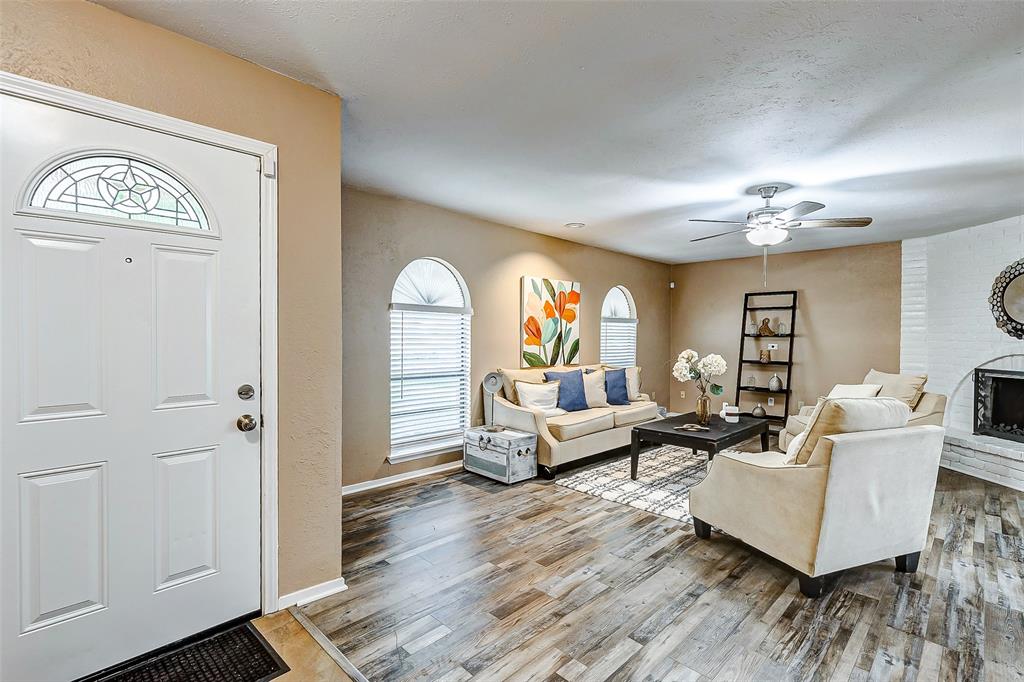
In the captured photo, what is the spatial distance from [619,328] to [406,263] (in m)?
3.67

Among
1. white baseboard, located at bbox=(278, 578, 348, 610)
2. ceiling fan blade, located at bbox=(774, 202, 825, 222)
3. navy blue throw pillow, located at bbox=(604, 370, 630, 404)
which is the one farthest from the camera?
navy blue throw pillow, located at bbox=(604, 370, 630, 404)

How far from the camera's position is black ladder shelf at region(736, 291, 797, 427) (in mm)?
6512

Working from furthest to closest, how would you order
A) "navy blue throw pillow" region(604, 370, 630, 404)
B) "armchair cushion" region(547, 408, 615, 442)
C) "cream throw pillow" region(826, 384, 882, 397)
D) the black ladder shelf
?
the black ladder shelf < "navy blue throw pillow" region(604, 370, 630, 404) < "cream throw pillow" region(826, 384, 882, 397) < "armchair cushion" region(547, 408, 615, 442)

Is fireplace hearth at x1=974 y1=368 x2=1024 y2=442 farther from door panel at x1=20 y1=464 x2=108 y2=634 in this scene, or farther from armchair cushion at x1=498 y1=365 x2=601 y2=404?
door panel at x1=20 y1=464 x2=108 y2=634

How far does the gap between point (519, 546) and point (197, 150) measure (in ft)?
8.67

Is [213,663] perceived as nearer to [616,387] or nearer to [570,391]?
[570,391]

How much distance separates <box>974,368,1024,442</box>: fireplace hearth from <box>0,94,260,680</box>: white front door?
21.1ft

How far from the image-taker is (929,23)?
1774 mm

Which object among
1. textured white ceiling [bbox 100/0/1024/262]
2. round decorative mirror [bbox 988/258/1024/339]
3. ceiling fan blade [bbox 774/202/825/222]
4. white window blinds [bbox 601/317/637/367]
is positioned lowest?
white window blinds [bbox 601/317/637/367]

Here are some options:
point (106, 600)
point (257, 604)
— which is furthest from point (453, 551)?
point (106, 600)

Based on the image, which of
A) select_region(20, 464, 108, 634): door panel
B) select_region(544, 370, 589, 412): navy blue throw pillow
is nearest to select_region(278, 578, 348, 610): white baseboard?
select_region(20, 464, 108, 634): door panel

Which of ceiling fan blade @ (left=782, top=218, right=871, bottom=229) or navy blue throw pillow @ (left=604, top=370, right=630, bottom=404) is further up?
ceiling fan blade @ (left=782, top=218, right=871, bottom=229)

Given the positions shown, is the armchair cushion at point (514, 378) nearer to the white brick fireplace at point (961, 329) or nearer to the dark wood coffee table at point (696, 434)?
the dark wood coffee table at point (696, 434)

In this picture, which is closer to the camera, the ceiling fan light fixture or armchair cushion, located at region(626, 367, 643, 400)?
the ceiling fan light fixture
